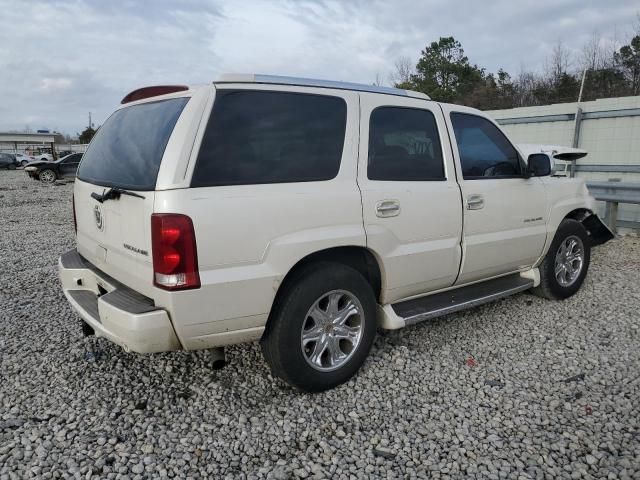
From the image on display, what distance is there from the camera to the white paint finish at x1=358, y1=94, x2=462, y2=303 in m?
3.15

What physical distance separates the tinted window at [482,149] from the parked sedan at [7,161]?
4070cm

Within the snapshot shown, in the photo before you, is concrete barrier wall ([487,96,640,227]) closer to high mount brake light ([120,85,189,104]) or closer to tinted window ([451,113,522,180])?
tinted window ([451,113,522,180])

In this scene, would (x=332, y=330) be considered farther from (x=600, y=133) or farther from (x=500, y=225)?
(x=600, y=133)

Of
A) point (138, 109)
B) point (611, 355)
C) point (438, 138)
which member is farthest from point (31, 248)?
point (611, 355)

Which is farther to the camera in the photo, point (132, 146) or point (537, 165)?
point (537, 165)

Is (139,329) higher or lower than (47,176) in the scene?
lower

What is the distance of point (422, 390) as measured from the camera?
317 cm

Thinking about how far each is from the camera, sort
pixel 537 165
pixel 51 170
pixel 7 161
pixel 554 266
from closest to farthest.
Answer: pixel 537 165
pixel 554 266
pixel 51 170
pixel 7 161

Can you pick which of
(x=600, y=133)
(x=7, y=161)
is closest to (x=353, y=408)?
(x=600, y=133)

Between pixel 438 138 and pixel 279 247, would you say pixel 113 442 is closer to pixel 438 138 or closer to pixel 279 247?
pixel 279 247

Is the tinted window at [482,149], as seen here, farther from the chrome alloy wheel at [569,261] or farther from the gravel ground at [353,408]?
the gravel ground at [353,408]

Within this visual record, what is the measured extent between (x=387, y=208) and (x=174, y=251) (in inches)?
56.8

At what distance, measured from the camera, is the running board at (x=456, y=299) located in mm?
3459

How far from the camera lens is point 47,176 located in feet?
70.2
